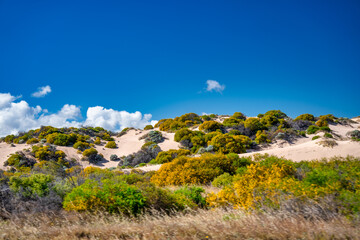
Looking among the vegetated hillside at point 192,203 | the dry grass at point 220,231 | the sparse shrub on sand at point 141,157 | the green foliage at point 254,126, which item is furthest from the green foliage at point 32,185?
the green foliage at point 254,126

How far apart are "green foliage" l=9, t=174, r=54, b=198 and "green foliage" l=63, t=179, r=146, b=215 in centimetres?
103

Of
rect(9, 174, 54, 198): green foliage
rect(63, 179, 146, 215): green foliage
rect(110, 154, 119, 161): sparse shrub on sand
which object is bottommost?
rect(63, 179, 146, 215): green foliage

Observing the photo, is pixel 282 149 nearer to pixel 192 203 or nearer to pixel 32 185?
pixel 192 203

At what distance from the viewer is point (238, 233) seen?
285cm

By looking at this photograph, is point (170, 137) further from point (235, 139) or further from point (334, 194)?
point (334, 194)

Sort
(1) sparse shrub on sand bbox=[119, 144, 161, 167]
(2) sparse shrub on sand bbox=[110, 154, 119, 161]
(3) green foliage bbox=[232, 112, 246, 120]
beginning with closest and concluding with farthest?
(1) sparse shrub on sand bbox=[119, 144, 161, 167]
(2) sparse shrub on sand bbox=[110, 154, 119, 161]
(3) green foliage bbox=[232, 112, 246, 120]

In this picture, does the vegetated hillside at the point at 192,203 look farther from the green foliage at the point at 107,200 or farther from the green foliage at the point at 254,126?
the green foliage at the point at 254,126

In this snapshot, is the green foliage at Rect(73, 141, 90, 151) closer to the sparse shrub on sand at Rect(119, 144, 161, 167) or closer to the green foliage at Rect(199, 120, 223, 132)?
the sparse shrub on sand at Rect(119, 144, 161, 167)

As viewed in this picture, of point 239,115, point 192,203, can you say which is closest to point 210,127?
point 239,115

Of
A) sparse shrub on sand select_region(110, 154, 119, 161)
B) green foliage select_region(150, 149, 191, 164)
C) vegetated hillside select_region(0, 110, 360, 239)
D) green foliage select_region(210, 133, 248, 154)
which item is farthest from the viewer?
sparse shrub on sand select_region(110, 154, 119, 161)

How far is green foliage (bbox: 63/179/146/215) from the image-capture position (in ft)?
16.4

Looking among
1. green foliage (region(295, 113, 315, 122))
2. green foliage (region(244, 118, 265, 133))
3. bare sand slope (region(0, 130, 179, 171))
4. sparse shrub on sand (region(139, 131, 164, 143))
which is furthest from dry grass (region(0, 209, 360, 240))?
green foliage (region(295, 113, 315, 122))

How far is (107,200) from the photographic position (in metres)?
5.05

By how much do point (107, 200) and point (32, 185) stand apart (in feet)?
8.93
